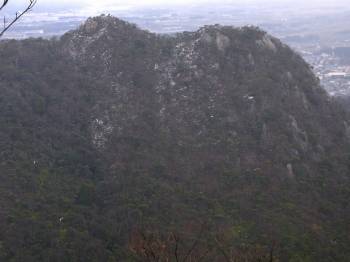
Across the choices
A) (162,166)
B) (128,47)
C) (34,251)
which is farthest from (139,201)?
(128,47)

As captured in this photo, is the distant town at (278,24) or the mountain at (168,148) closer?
the mountain at (168,148)

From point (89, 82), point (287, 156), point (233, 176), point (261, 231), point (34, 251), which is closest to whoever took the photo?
point (34, 251)

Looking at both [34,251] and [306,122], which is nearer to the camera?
[34,251]

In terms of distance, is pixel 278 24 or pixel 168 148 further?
pixel 278 24

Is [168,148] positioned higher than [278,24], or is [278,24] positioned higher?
[278,24]

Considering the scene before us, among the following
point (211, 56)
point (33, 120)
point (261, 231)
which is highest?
point (211, 56)

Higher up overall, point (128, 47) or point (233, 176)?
point (128, 47)

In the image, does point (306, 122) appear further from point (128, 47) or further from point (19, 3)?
point (19, 3)

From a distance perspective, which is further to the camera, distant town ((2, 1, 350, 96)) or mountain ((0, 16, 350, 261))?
distant town ((2, 1, 350, 96))
